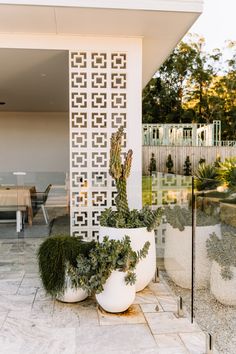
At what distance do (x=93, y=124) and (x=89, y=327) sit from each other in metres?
2.18

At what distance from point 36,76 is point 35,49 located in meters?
1.70

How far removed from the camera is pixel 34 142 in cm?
966

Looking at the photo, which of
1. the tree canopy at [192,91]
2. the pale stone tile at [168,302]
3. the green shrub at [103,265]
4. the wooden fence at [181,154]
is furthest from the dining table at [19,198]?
the tree canopy at [192,91]

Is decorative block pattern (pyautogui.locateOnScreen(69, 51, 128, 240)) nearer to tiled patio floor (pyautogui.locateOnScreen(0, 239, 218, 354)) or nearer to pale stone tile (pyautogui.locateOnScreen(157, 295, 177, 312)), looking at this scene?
tiled patio floor (pyautogui.locateOnScreen(0, 239, 218, 354))

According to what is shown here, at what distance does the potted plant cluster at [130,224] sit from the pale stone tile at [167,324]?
1.50 feet

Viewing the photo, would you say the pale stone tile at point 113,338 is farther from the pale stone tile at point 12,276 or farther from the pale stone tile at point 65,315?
the pale stone tile at point 12,276

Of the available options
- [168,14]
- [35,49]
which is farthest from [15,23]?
[168,14]

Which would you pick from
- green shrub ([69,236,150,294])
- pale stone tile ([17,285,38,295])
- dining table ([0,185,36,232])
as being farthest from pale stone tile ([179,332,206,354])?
dining table ([0,185,36,232])

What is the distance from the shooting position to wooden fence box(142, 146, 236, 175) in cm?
1366

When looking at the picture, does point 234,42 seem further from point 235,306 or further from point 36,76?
point 235,306

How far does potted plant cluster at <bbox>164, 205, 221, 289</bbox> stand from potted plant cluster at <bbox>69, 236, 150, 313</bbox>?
1.37 ft

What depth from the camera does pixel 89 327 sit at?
8.52 feet

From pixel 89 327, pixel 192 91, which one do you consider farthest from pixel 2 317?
pixel 192 91

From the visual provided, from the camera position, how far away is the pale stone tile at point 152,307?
2.92 m
